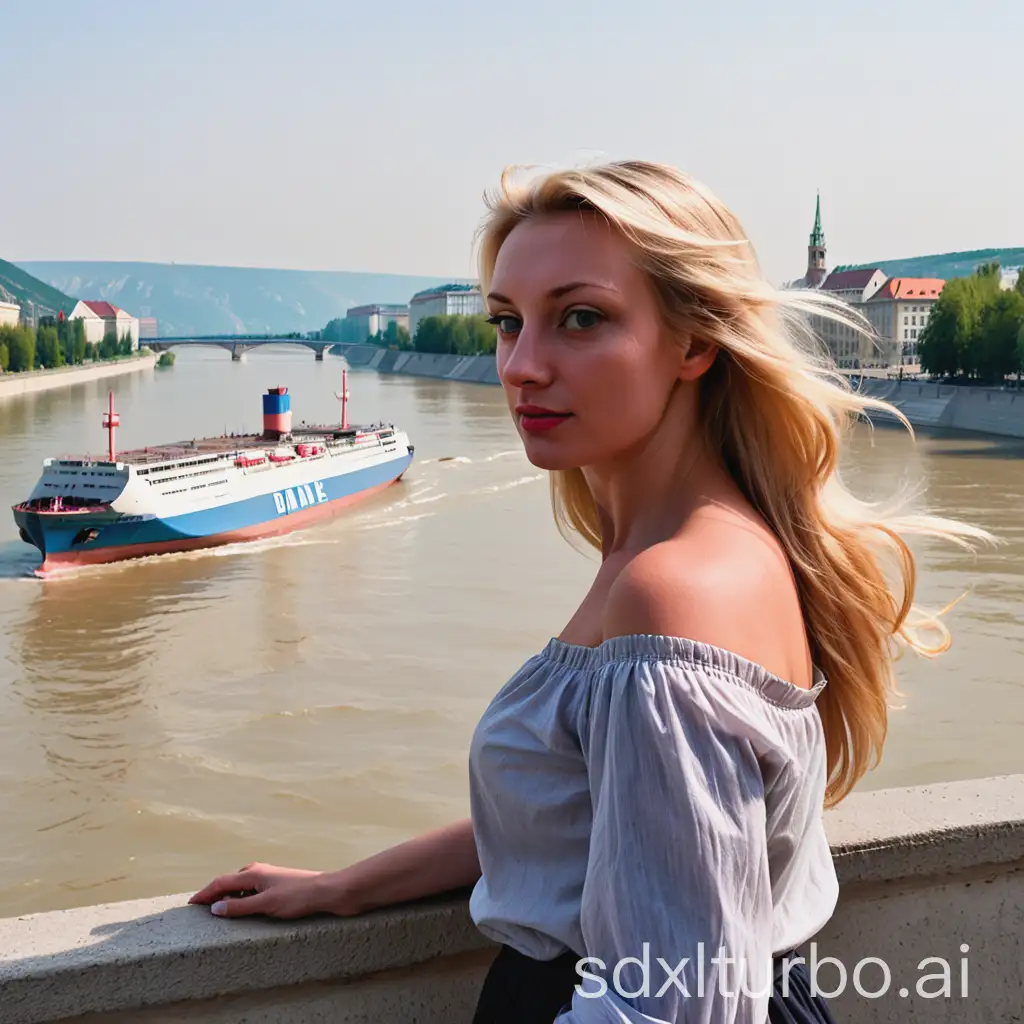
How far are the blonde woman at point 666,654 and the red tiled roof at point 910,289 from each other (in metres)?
75.8

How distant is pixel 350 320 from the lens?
14712cm

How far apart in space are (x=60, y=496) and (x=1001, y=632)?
39.0 ft

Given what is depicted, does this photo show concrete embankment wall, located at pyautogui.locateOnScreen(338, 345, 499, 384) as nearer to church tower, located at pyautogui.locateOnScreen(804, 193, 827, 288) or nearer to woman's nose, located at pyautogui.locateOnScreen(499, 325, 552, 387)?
church tower, located at pyautogui.locateOnScreen(804, 193, 827, 288)

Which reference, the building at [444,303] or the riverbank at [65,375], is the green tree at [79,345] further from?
the building at [444,303]

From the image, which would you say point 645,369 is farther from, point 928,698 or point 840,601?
point 928,698

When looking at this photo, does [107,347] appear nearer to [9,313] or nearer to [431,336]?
[9,313]

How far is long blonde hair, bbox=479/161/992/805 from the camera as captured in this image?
3.24 feet

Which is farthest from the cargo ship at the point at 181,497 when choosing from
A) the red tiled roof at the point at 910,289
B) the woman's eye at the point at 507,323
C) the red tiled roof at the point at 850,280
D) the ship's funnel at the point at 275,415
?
the red tiled roof at the point at 850,280

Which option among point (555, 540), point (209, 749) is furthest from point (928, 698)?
point (555, 540)

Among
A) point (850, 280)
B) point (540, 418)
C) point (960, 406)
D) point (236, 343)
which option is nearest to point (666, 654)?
point (540, 418)

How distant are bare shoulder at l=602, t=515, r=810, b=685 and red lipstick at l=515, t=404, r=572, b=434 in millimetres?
141

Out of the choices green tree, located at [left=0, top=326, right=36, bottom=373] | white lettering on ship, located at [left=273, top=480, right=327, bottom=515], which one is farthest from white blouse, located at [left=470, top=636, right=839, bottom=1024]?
green tree, located at [left=0, top=326, right=36, bottom=373]

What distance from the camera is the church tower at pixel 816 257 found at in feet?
264

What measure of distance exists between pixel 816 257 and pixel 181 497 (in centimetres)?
7131
